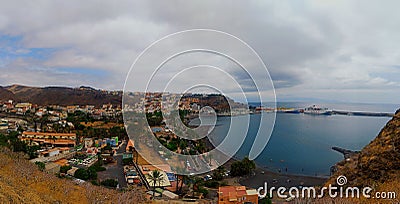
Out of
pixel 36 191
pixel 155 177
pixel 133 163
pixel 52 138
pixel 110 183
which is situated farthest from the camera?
pixel 52 138

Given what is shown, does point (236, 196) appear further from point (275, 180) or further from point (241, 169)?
point (275, 180)

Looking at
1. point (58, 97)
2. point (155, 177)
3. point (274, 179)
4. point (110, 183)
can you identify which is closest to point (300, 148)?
point (274, 179)

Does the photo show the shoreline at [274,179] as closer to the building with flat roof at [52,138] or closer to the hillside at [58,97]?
the building with flat roof at [52,138]

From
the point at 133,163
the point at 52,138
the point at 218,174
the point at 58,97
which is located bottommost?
the point at 218,174

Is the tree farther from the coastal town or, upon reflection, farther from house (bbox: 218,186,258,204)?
house (bbox: 218,186,258,204)

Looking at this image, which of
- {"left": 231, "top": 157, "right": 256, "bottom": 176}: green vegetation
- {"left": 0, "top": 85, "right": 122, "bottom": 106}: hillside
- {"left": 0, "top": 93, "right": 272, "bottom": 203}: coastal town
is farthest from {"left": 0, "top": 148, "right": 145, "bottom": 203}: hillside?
{"left": 0, "top": 85, "right": 122, "bottom": 106}: hillside

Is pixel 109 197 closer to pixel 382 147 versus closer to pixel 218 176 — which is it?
pixel 382 147

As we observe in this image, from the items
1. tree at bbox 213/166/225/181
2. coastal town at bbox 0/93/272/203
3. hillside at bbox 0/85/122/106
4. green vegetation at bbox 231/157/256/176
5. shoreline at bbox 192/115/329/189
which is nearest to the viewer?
coastal town at bbox 0/93/272/203

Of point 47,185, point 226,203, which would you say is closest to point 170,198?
point 226,203
